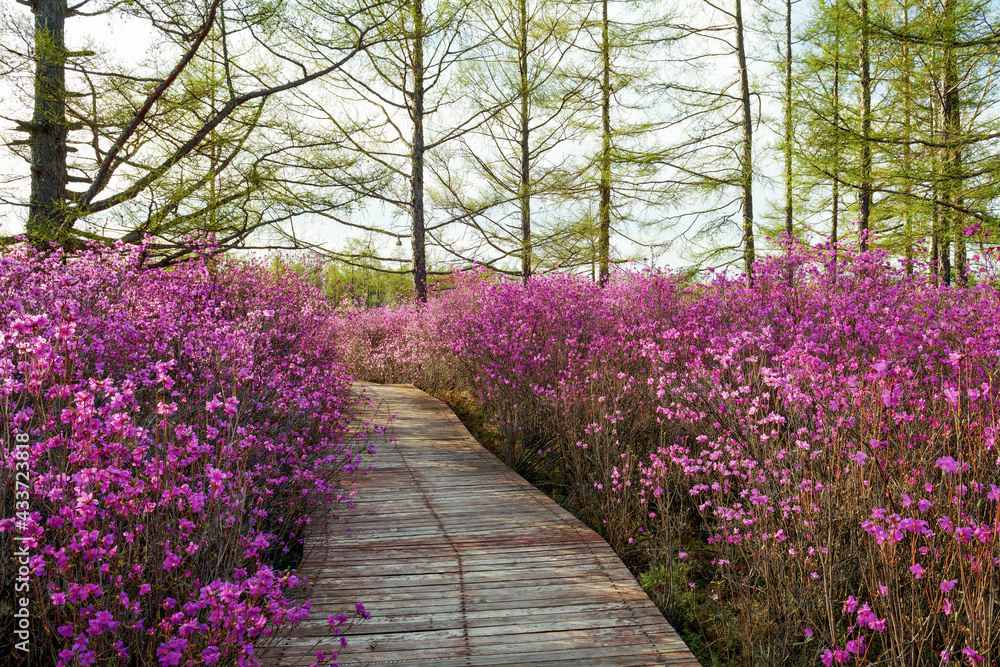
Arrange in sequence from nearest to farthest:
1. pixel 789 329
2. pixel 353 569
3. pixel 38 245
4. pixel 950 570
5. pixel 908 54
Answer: pixel 950 570, pixel 353 569, pixel 789 329, pixel 38 245, pixel 908 54

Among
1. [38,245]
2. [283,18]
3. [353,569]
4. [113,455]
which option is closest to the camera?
[113,455]

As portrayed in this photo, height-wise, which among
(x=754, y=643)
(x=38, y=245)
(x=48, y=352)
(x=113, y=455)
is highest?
(x=38, y=245)

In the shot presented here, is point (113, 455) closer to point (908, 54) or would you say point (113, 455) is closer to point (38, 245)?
point (38, 245)

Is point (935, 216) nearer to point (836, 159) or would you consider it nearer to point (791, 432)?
point (836, 159)

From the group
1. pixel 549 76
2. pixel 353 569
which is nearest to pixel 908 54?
pixel 549 76

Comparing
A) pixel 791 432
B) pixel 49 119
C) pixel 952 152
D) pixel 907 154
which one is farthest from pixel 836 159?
pixel 49 119

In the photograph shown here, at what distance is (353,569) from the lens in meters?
3.62

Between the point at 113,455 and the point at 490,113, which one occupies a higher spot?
the point at 490,113

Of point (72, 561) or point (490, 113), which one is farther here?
point (490, 113)

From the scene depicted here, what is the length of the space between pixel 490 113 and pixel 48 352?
13195 millimetres

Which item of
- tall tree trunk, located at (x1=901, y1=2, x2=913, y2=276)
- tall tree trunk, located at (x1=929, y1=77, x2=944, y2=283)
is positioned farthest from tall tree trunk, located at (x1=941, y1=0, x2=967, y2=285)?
tall tree trunk, located at (x1=901, y1=2, x2=913, y2=276)

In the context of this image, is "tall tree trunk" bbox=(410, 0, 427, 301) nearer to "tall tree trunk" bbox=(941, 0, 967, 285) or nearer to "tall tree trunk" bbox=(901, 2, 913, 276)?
"tall tree trunk" bbox=(901, 2, 913, 276)

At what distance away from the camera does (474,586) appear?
3406 millimetres

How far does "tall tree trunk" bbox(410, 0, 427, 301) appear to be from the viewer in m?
13.9
